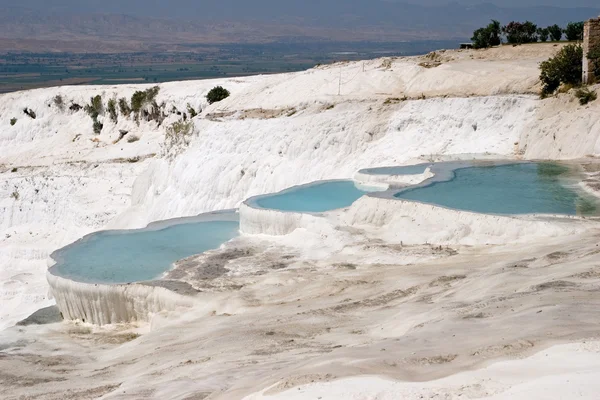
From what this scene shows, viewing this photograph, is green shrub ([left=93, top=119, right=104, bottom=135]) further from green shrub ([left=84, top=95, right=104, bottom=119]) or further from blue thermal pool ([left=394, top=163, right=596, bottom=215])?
blue thermal pool ([left=394, top=163, right=596, bottom=215])

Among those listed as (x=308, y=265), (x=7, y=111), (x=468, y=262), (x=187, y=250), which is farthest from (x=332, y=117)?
(x=7, y=111)

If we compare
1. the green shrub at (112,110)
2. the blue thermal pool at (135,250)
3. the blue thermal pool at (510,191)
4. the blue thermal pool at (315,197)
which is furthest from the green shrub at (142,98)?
the blue thermal pool at (510,191)

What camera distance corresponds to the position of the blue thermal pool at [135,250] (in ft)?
46.9

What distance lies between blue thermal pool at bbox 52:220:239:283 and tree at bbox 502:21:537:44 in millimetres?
15610

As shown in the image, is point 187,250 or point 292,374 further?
point 187,250

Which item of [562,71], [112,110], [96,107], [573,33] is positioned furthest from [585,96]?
[96,107]

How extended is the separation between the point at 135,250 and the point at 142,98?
2058 cm

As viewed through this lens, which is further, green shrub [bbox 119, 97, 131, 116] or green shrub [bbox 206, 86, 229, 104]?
green shrub [bbox 119, 97, 131, 116]

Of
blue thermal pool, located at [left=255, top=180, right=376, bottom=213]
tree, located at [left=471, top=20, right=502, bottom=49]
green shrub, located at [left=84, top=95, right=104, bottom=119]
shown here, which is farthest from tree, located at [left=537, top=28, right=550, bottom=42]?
green shrub, located at [left=84, top=95, right=104, bottom=119]

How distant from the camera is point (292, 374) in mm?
7168

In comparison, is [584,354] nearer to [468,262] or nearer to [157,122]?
[468,262]

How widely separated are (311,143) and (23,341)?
37.6 feet

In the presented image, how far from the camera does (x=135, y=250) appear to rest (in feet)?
52.1

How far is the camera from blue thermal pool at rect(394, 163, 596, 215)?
14.5m
